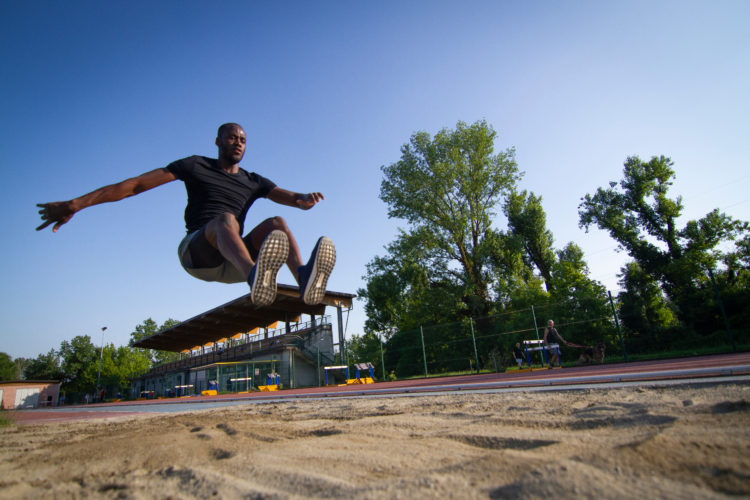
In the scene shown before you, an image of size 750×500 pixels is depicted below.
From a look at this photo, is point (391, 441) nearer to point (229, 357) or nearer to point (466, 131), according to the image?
point (466, 131)

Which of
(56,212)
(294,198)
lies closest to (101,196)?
(56,212)

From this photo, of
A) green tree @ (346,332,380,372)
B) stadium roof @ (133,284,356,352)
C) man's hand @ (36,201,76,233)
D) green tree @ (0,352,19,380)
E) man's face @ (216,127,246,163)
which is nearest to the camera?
man's hand @ (36,201,76,233)

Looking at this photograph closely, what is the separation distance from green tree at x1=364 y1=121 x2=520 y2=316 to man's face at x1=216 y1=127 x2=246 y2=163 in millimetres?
19270

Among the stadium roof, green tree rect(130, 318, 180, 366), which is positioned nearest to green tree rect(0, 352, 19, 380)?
green tree rect(130, 318, 180, 366)

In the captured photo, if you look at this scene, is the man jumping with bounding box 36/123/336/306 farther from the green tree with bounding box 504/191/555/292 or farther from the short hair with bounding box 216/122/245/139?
the green tree with bounding box 504/191/555/292

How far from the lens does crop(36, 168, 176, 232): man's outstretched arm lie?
9.90ft

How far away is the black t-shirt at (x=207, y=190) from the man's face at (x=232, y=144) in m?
0.14

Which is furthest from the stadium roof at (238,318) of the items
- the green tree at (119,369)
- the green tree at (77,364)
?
the green tree at (77,364)

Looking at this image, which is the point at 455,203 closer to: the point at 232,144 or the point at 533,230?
the point at 533,230

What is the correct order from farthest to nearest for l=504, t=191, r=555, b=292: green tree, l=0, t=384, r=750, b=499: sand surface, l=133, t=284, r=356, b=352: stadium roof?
1. l=504, t=191, r=555, b=292: green tree
2. l=133, t=284, r=356, b=352: stadium roof
3. l=0, t=384, r=750, b=499: sand surface

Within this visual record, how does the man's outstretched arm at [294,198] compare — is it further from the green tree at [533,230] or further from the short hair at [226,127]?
the green tree at [533,230]

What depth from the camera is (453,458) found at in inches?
54.0

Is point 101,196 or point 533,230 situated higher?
point 533,230

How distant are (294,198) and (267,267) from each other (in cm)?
113
